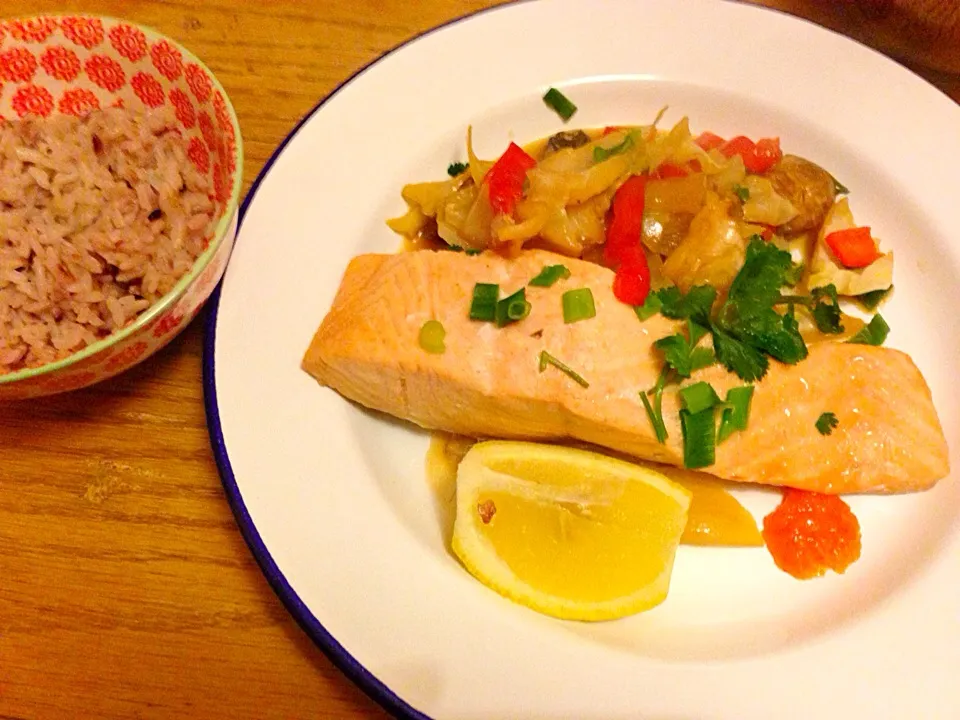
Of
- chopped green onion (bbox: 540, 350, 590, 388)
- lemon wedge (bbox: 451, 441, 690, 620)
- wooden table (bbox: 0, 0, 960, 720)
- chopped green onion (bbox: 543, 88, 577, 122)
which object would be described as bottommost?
wooden table (bbox: 0, 0, 960, 720)

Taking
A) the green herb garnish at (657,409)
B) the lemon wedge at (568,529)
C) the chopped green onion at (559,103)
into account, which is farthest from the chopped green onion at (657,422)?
the chopped green onion at (559,103)

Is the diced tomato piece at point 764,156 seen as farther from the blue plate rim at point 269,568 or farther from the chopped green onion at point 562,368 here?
the blue plate rim at point 269,568

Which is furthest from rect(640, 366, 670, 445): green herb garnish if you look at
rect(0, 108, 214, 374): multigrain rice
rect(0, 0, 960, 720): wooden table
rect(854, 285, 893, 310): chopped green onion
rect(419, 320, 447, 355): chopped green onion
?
rect(0, 108, 214, 374): multigrain rice

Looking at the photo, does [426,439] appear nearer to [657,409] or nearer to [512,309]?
[512,309]

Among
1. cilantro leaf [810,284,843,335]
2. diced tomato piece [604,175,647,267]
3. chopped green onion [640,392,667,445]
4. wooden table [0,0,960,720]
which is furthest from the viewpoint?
cilantro leaf [810,284,843,335]

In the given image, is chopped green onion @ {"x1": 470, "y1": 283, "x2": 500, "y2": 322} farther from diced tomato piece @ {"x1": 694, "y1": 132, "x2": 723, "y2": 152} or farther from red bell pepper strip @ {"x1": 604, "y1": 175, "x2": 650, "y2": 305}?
diced tomato piece @ {"x1": 694, "y1": 132, "x2": 723, "y2": 152}

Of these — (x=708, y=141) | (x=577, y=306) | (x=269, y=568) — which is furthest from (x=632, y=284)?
(x=269, y=568)

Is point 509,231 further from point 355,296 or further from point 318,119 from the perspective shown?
point 318,119
